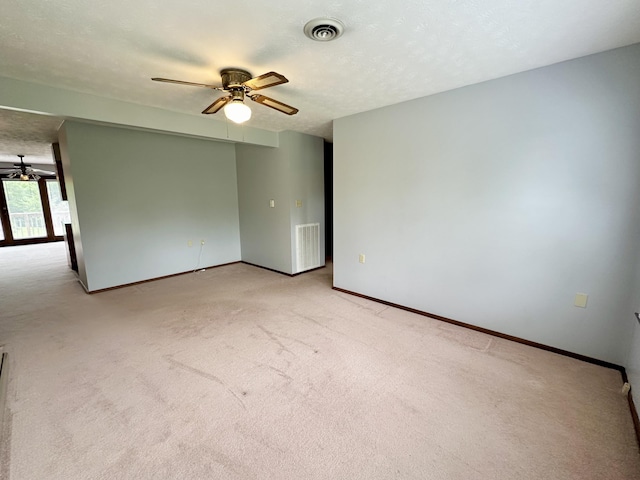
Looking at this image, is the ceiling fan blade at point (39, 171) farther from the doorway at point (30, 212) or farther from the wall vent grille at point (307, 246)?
the wall vent grille at point (307, 246)

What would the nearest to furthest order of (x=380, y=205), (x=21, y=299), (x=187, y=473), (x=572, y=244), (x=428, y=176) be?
(x=187, y=473) → (x=572, y=244) → (x=428, y=176) → (x=380, y=205) → (x=21, y=299)

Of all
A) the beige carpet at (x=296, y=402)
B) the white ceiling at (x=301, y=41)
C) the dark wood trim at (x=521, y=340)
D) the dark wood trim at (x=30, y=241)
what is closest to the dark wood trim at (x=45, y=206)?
the dark wood trim at (x=30, y=241)

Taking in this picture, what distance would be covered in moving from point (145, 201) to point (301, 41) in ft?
11.8

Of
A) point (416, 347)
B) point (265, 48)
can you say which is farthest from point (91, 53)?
point (416, 347)

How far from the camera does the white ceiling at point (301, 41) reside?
152 centimetres

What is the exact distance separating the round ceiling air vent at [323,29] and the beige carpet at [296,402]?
233cm

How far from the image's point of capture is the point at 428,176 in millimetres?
2947

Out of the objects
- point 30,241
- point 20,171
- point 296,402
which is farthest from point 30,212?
point 296,402

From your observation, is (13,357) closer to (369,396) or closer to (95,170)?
(95,170)

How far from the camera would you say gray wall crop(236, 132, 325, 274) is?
453 cm

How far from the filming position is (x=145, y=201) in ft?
14.0

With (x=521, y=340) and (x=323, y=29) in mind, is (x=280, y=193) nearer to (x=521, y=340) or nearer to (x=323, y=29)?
(x=323, y=29)

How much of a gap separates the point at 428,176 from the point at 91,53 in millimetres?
3000

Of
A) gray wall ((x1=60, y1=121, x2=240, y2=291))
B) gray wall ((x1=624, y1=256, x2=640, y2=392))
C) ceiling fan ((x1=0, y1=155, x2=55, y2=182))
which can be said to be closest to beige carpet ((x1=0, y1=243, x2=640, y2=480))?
gray wall ((x1=624, y1=256, x2=640, y2=392))
